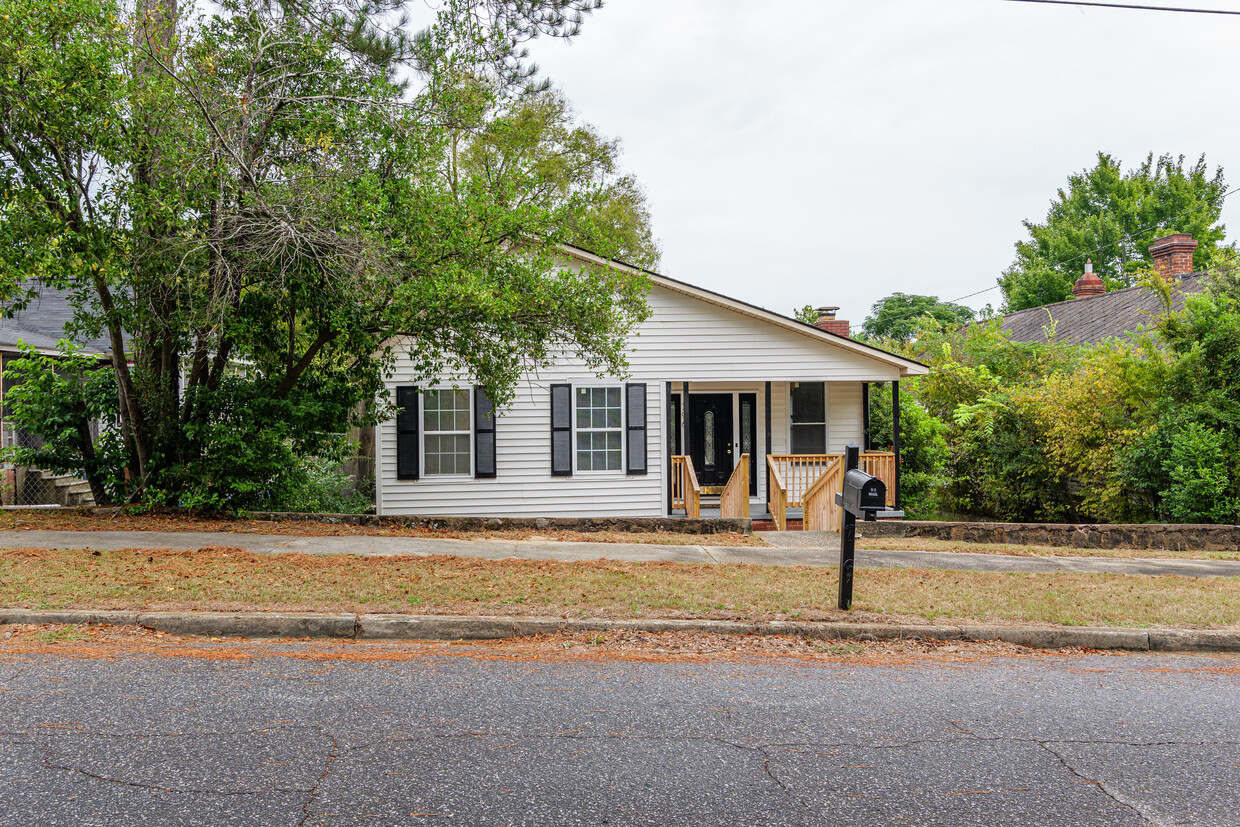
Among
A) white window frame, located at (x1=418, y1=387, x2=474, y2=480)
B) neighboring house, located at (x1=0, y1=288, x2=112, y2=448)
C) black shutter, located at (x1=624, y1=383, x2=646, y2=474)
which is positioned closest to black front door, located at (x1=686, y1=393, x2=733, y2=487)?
black shutter, located at (x1=624, y1=383, x2=646, y2=474)

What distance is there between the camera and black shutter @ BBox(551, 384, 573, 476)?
47.9 ft

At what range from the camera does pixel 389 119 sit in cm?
939

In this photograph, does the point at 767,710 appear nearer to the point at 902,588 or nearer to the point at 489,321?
the point at 902,588

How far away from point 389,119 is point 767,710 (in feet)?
25.4

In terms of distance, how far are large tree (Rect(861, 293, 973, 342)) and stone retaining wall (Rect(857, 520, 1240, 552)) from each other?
52.4 meters

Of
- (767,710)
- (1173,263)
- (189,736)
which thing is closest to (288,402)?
(189,736)

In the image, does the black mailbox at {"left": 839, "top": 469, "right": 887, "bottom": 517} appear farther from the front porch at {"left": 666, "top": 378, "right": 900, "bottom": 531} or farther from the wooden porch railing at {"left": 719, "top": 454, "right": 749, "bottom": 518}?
the front porch at {"left": 666, "top": 378, "right": 900, "bottom": 531}

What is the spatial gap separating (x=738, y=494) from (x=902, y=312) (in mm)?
57606

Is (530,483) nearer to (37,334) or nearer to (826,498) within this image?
(826,498)

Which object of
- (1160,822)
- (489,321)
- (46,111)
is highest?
(46,111)

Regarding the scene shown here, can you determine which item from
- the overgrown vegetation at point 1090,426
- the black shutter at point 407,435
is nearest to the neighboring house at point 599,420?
the black shutter at point 407,435

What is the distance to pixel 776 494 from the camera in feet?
46.2

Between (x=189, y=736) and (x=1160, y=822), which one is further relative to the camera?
(x=189, y=736)

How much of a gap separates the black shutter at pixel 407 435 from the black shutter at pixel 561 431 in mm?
2357
